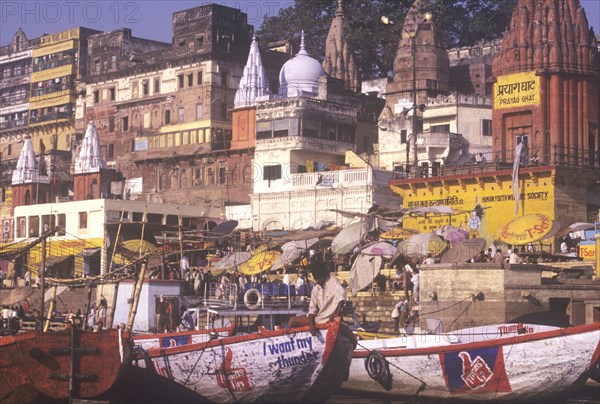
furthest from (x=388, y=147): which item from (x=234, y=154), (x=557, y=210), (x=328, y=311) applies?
(x=328, y=311)

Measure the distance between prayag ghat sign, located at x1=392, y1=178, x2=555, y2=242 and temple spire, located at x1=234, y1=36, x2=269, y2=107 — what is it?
1384 cm

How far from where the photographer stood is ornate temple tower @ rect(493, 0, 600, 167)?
1619 inches

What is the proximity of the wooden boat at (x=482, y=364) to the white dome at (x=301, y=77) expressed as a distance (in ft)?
92.4

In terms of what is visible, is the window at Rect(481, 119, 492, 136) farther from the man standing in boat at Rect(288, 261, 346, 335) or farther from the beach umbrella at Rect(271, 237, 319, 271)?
the man standing in boat at Rect(288, 261, 346, 335)

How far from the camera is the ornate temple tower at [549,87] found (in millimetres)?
41125

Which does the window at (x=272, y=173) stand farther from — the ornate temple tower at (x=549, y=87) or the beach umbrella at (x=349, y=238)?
the beach umbrella at (x=349, y=238)

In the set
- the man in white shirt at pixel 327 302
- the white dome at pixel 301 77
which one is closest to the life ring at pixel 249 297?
the man in white shirt at pixel 327 302

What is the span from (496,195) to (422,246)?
656 cm

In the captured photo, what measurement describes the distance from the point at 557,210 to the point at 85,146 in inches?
1088

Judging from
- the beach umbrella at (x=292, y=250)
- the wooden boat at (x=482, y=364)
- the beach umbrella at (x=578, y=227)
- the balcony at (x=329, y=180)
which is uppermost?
the balcony at (x=329, y=180)

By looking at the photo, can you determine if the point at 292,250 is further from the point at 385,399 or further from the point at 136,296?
the point at 136,296

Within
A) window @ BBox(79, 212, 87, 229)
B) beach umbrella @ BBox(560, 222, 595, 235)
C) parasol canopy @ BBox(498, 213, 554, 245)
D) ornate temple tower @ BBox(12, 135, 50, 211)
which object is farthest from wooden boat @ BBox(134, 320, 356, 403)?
ornate temple tower @ BBox(12, 135, 50, 211)

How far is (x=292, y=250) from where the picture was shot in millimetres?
37062

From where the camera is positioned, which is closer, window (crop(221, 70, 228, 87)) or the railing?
the railing
